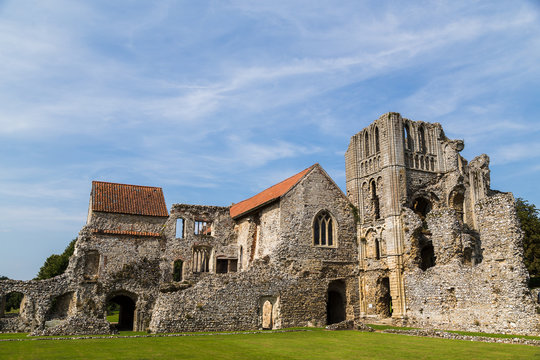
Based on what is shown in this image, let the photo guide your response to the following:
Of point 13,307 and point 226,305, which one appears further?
point 13,307

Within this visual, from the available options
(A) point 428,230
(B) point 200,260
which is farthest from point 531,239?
(B) point 200,260

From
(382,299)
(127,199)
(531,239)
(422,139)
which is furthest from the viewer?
(531,239)

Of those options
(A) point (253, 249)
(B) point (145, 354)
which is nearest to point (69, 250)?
(A) point (253, 249)

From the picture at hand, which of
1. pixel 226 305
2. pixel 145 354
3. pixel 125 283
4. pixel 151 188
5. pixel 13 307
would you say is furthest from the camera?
pixel 13 307

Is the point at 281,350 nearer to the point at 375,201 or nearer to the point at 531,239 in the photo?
the point at 375,201

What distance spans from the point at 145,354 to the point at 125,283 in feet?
58.3

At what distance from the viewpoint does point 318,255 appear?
109 ft

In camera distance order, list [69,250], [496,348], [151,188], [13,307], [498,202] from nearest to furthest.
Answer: [496,348] → [498,202] → [151,188] → [69,250] → [13,307]

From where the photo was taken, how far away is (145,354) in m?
15.9

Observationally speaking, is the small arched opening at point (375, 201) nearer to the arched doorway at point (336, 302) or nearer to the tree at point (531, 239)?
the arched doorway at point (336, 302)

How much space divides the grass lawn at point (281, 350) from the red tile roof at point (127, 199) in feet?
48.9

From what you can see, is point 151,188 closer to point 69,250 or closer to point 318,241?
point 318,241

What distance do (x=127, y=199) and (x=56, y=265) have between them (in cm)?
2542

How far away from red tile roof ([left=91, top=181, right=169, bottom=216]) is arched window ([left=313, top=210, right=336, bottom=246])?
11906mm
